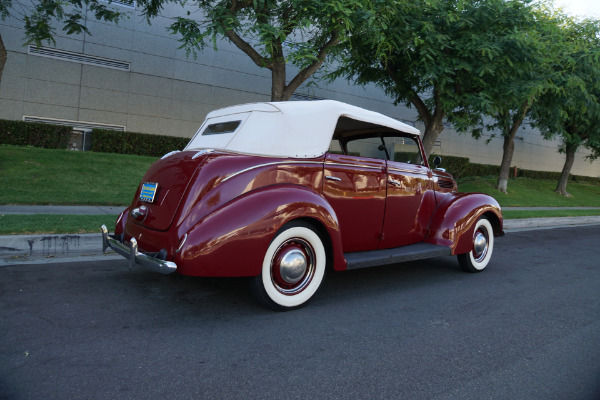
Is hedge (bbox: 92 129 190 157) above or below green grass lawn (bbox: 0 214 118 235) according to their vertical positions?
above

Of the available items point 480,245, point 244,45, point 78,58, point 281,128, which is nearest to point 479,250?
point 480,245

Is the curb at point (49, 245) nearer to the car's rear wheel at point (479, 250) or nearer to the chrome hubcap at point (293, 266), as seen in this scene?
the chrome hubcap at point (293, 266)

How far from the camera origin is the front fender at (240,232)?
9.77ft

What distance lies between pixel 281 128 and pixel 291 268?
1.26 meters

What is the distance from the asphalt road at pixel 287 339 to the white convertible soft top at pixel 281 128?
4.53ft

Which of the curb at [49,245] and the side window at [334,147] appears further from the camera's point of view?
the curb at [49,245]

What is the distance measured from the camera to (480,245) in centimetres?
526

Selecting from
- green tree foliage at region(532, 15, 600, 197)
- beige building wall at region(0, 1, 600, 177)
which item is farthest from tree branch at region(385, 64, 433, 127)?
green tree foliage at region(532, 15, 600, 197)

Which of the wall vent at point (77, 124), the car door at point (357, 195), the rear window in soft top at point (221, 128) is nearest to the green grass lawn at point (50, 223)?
the rear window in soft top at point (221, 128)

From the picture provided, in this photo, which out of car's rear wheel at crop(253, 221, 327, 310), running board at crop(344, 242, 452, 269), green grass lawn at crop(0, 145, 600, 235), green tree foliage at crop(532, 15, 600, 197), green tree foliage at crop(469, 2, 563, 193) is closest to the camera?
car's rear wheel at crop(253, 221, 327, 310)

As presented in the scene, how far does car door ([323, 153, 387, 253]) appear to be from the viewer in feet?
12.6

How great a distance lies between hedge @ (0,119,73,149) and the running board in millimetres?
12211

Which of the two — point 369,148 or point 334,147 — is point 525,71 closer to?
point 369,148

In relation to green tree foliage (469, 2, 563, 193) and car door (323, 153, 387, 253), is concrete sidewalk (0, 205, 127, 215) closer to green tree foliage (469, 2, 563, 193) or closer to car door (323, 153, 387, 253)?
car door (323, 153, 387, 253)
